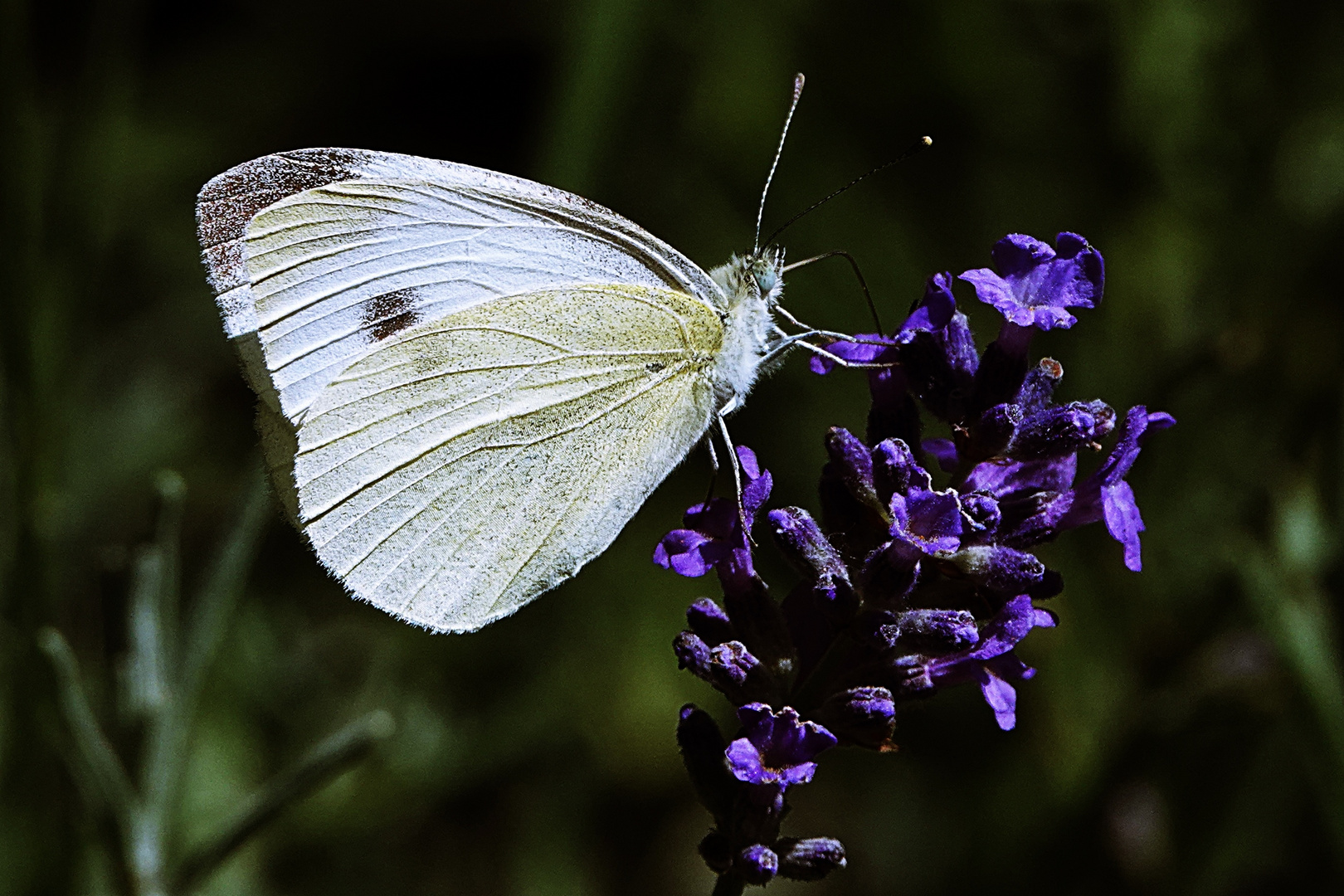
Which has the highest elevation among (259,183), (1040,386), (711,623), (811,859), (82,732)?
(1040,386)

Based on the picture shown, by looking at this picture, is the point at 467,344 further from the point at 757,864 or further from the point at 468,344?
the point at 757,864

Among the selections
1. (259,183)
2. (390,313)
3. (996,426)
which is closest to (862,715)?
(996,426)

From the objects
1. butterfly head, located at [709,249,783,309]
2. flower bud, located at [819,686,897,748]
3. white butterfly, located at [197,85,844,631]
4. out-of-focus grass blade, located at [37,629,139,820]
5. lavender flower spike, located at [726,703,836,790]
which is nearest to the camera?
lavender flower spike, located at [726,703,836,790]

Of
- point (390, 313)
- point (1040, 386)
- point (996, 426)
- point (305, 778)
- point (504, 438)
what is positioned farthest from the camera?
point (390, 313)

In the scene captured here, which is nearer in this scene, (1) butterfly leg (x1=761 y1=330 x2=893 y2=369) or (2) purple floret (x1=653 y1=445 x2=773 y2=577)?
(2) purple floret (x1=653 y1=445 x2=773 y2=577)

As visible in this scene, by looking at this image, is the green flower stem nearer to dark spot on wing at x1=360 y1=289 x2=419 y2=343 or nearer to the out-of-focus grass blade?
the out-of-focus grass blade

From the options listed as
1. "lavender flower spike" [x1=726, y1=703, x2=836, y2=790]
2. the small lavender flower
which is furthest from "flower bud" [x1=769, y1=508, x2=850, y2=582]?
"lavender flower spike" [x1=726, y1=703, x2=836, y2=790]

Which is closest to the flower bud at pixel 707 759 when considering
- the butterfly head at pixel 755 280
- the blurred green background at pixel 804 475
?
the butterfly head at pixel 755 280

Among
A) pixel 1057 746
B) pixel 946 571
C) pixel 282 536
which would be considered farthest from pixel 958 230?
pixel 282 536
